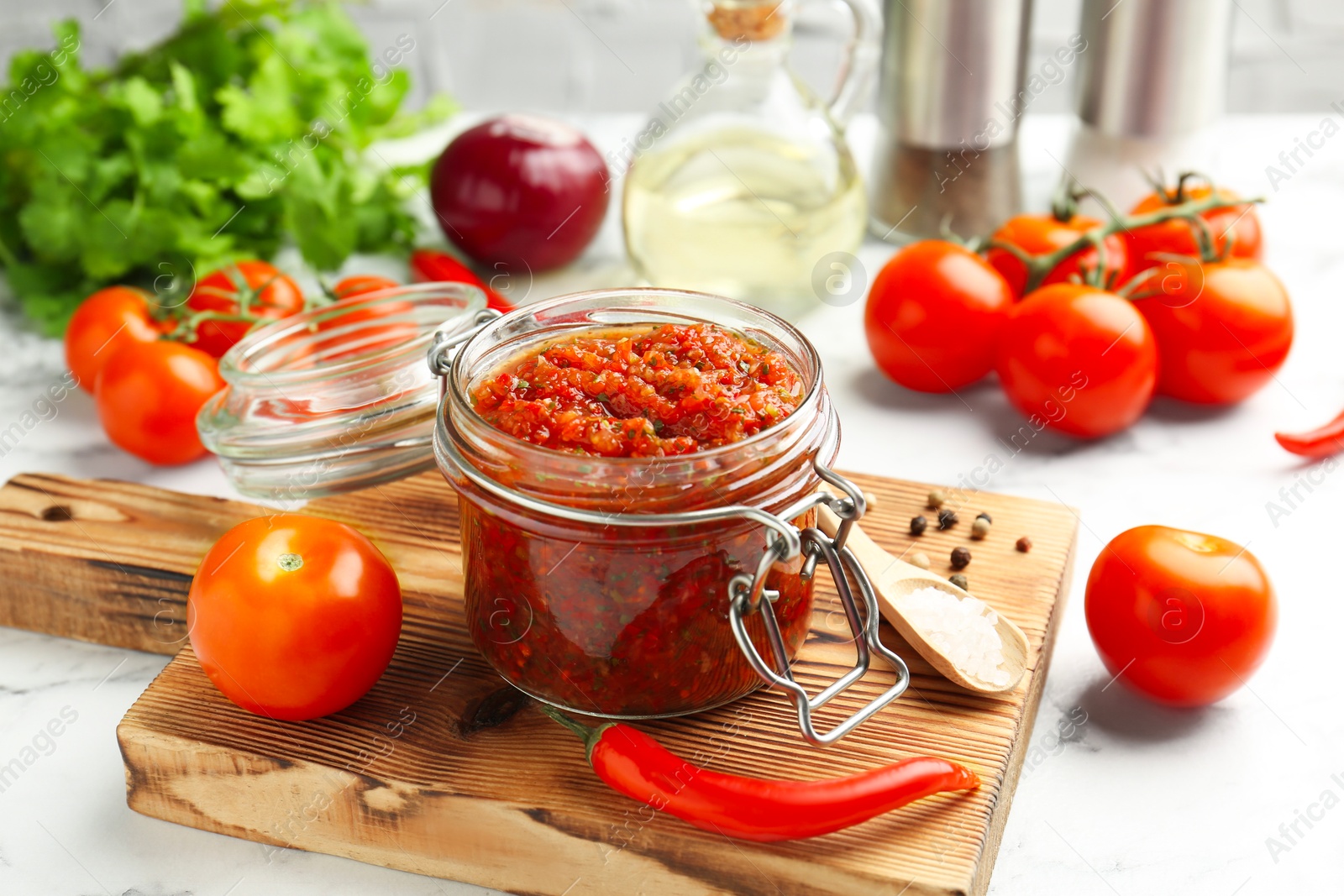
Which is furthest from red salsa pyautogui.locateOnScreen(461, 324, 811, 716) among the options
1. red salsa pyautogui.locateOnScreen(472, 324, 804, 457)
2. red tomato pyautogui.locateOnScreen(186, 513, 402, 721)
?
red tomato pyautogui.locateOnScreen(186, 513, 402, 721)

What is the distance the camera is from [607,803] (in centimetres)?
140

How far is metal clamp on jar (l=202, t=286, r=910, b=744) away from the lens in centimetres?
133

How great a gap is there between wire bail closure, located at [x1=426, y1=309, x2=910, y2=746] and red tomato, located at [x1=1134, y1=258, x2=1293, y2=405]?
1.13 meters

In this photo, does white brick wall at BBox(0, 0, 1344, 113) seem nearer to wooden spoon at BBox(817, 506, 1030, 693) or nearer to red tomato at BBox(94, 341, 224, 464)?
red tomato at BBox(94, 341, 224, 464)

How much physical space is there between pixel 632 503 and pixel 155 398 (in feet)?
3.90

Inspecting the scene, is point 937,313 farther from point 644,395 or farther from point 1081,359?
point 644,395

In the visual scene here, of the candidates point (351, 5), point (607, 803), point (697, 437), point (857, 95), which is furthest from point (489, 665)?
point (351, 5)

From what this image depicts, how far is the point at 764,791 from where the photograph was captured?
1.35 m

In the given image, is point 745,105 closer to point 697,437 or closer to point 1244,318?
point 1244,318

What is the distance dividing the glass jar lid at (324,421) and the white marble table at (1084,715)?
12.4 inches

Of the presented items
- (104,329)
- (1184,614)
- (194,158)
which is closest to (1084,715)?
(1184,614)

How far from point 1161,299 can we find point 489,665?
1.43 m

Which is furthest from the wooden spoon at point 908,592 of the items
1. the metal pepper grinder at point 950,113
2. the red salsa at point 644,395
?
the metal pepper grinder at point 950,113

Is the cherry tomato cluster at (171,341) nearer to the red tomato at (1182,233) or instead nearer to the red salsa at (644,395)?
the red salsa at (644,395)
